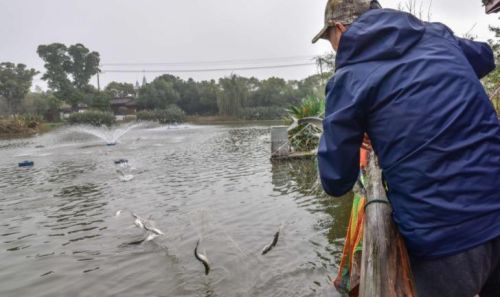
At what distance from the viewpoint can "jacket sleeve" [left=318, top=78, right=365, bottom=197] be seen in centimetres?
162

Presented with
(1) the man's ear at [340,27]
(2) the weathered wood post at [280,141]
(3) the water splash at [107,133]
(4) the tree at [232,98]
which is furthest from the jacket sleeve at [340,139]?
(4) the tree at [232,98]

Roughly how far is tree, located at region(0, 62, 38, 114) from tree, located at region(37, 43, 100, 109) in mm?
3066

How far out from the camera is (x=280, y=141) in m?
13.9

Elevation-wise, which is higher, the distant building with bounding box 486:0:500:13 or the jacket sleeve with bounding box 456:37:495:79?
the distant building with bounding box 486:0:500:13

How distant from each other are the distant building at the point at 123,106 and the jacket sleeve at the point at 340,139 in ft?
227

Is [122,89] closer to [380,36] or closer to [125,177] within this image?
[125,177]

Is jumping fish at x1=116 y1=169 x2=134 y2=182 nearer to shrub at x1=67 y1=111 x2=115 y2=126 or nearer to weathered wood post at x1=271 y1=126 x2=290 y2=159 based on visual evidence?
weathered wood post at x1=271 y1=126 x2=290 y2=159

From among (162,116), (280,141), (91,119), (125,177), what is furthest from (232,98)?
(125,177)

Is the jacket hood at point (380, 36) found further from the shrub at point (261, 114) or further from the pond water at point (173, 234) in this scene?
the shrub at point (261, 114)

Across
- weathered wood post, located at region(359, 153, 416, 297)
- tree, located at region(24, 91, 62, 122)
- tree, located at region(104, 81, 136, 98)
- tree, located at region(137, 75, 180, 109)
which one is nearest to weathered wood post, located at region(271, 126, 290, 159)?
weathered wood post, located at region(359, 153, 416, 297)

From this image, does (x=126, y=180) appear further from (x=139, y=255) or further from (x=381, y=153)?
(x=381, y=153)

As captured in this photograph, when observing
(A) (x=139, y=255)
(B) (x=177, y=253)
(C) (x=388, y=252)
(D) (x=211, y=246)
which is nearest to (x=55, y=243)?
(A) (x=139, y=255)

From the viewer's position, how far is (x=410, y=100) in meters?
1.54

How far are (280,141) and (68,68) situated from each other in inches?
2562
